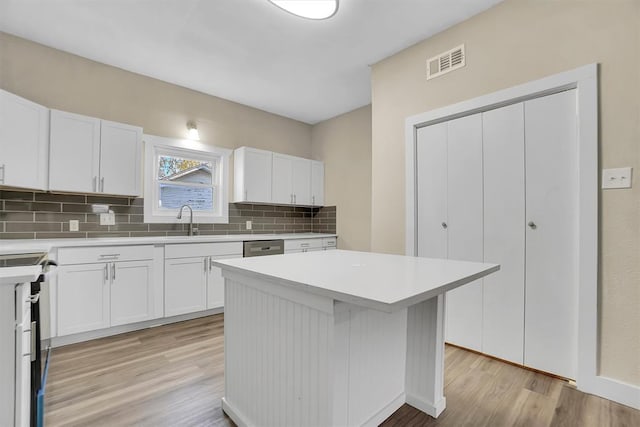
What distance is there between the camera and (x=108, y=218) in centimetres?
310

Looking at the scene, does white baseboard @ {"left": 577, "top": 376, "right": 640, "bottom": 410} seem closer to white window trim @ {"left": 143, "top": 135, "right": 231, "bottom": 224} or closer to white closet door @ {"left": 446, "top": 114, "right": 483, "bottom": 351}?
white closet door @ {"left": 446, "top": 114, "right": 483, "bottom": 351}

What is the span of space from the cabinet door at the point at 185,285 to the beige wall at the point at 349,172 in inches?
83.5

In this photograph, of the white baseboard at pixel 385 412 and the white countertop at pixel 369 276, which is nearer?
the white countertop at pixel 369 276

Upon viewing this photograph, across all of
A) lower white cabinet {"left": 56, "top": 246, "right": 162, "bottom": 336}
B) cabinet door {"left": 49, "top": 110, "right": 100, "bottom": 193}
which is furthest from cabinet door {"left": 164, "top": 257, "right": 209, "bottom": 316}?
cabinet door {"left": 49, "top": 110, "right": 100, "bottom": 193}

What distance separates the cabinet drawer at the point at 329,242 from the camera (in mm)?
4457

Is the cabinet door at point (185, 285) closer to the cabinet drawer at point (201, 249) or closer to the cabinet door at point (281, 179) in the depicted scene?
the cabinet drawer at point (201, 249)

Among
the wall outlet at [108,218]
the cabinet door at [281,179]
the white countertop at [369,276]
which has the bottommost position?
the white countertop at [369,276]

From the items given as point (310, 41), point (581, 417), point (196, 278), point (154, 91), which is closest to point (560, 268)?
point (581, 417)

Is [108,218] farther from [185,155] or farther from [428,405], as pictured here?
[428,405]

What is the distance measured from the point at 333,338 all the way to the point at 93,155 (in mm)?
2925

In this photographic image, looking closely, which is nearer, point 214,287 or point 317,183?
point 214,287

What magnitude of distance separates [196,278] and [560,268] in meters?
3.15

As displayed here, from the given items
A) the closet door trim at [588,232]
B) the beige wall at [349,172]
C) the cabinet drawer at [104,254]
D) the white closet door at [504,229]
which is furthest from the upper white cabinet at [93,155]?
the closet door trim at [588,232]

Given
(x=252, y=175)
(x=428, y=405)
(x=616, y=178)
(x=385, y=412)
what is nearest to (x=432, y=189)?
(x=616, y=178)
